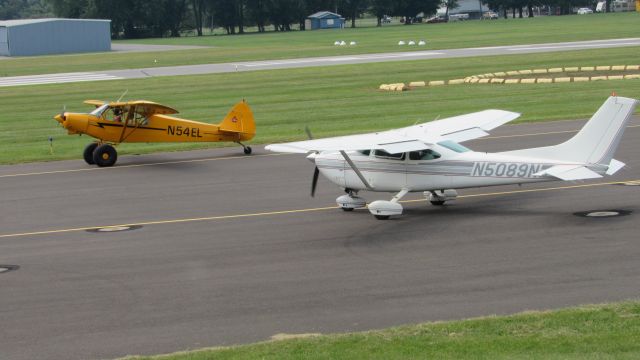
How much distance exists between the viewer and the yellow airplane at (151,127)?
31.0 metres

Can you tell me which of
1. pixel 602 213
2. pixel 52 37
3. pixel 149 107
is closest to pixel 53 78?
pixel 149 107

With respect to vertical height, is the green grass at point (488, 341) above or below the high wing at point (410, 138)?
below

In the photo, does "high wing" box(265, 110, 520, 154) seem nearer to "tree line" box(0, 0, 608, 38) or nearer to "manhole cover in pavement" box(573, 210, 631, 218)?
"manhole cover in pavement" box(573, 210, 631, 218)

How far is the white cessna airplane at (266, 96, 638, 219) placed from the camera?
62.5ft

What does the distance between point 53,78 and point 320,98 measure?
24.8 metres

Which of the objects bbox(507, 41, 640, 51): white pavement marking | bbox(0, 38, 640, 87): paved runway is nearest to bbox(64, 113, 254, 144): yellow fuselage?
bbox(0, 38, 640, 87): paved runway

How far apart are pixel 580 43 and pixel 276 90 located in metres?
32.9

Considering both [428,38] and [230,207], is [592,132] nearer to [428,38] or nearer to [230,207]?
[230,207]

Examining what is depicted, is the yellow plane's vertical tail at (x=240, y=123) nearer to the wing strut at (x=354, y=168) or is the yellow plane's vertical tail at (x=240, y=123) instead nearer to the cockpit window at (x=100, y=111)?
the cockpit window at (x=100, y=111)

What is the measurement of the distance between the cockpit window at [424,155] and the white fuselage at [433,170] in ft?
0.13

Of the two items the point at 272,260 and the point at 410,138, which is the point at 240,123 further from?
the point at 272,260

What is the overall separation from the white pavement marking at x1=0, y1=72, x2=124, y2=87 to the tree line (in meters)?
70.7

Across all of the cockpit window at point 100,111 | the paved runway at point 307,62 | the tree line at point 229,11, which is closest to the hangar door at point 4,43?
the paved runway at point 307,62

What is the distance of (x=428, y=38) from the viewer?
96125mm
